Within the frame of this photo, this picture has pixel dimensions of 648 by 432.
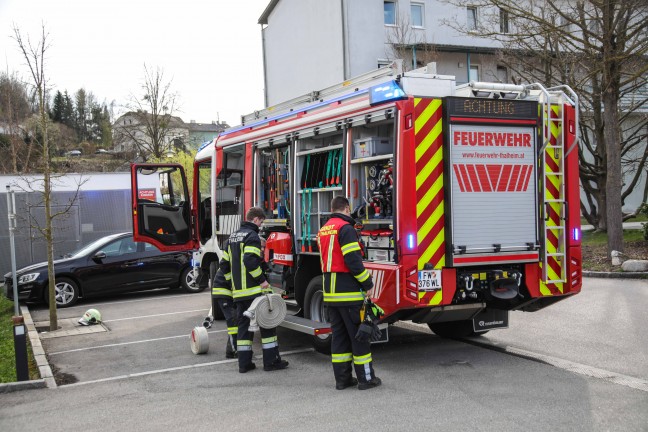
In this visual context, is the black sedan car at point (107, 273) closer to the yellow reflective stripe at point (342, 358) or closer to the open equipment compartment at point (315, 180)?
the open equipment compartment at point (315, 180)

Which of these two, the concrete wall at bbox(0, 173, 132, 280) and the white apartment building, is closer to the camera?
the concrete wall at bbox(0, 173, 132, 280)

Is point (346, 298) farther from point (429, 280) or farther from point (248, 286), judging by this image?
point (248, 286)

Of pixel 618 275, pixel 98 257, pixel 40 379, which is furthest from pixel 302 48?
pixel 40 379

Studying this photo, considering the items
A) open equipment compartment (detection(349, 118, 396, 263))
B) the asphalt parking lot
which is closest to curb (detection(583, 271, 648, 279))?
the asphalt parking lot

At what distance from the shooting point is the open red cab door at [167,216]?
11039 mm

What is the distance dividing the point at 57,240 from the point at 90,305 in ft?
15.4

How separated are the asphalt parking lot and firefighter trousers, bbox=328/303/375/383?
0.62 ft

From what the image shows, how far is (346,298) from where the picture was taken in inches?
245

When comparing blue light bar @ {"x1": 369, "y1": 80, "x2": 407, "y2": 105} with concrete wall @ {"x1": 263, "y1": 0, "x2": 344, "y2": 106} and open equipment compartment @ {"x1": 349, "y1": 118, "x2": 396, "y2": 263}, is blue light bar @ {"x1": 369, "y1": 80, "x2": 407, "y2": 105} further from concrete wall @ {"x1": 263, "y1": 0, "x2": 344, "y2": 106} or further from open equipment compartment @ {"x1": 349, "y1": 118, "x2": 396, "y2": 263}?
concrete wall @ {"x1": 263, "y1": 0, "x2": 344, "y2": 106}

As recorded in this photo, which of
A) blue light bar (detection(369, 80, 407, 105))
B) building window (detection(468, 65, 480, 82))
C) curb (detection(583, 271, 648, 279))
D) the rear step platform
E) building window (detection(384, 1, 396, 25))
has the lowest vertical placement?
curb (detection(583, 271, 648, 279))

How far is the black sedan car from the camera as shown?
43.7 ft

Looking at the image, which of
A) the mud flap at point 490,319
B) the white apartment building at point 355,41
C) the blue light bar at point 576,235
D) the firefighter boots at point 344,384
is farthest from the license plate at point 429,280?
the white apartment building at point 355,41

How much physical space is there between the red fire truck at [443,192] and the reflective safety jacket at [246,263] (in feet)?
2.47

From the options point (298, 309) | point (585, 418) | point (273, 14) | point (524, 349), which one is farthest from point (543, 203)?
point (273, 14)
